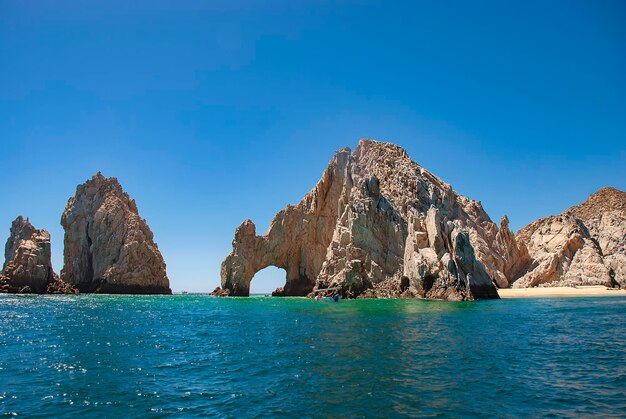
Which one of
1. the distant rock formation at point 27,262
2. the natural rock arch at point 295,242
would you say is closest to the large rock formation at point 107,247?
the distant rock formation at point 27,262

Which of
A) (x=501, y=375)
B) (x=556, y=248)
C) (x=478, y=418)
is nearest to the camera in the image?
(x=478, y=418)

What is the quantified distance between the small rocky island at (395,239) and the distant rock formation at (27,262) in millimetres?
39660

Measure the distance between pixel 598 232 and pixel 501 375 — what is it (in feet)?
361

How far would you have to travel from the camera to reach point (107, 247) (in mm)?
114125

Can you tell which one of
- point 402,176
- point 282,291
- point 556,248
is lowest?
point 282,291

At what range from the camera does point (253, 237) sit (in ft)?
322

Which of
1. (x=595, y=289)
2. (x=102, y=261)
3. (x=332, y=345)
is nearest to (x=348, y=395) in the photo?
(x=332, y=345)

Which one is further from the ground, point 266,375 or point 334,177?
point 334,177

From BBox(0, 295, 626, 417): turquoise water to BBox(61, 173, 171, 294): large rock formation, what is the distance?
3317 inches

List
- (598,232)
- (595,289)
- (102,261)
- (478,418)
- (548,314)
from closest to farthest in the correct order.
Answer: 1. (478,418)
2. (548,314)
3. (595,289)
4. (598,232)
5. (102,261)

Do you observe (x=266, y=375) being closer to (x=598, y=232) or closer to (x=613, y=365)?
(x=613, y=365)

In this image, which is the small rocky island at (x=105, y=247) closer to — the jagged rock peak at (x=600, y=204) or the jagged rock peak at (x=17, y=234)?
the jagged rock peak at (x=17, y=234)

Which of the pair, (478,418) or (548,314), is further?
(548,314)

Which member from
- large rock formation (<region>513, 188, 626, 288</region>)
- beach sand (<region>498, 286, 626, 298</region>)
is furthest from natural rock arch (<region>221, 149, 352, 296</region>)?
large rock formation (<region>513, 188, 626, 288</region>)
